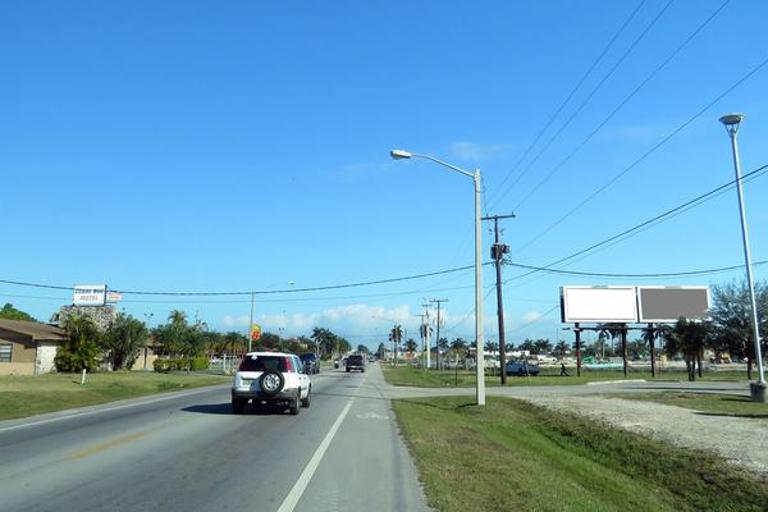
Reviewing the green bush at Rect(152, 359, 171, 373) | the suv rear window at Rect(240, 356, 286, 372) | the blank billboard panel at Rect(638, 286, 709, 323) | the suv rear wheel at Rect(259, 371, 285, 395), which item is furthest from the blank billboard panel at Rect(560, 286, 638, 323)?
the suv rear wheel at Rect(259, 371, 285, 395)

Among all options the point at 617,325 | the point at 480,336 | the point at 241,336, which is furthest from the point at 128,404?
the point at 241,336

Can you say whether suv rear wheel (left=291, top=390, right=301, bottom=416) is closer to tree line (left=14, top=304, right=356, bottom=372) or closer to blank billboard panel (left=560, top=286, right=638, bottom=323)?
tree line (left=14, top=304, right=356, bottom=372)

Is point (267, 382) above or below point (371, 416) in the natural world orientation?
above

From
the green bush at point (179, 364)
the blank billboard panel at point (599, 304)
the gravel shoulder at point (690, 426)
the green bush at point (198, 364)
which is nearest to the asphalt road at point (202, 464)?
the gravel shoulder at point (690, 426)

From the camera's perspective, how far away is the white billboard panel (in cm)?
7525

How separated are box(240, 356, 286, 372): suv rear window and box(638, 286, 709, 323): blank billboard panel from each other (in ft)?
205

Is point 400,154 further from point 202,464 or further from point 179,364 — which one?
point 179,364

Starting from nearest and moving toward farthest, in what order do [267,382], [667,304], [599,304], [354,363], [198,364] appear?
→ [267,382]
[599,304]
[667,304]
[198,364]
[354,363]

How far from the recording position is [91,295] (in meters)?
75.5

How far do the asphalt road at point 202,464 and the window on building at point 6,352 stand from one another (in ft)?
140

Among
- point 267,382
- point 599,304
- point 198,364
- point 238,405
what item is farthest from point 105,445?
point 599,304

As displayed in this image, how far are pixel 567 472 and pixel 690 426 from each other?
21.2ft

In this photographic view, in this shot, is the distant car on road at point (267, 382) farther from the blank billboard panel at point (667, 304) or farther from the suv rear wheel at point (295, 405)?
the blank billboard panel at point (667, 304)

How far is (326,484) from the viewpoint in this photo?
9.62 m
